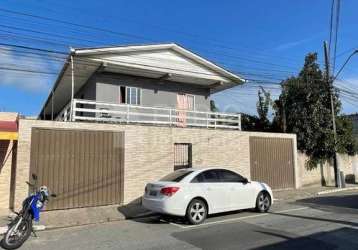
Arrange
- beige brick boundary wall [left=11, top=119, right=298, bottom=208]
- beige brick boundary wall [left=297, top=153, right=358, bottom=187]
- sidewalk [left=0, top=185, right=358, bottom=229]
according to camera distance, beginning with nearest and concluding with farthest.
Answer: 1. sidewalk [left=0, top=185, right=358, bottom=229]
2. beige brick boundary wall [left=11, top=119, right=298, bottom=208]
3. beige brick boundary wall [left=297, top=153, right=358, bottom=187]

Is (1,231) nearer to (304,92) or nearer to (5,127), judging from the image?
(5,127)

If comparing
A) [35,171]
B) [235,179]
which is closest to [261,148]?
[235,179]

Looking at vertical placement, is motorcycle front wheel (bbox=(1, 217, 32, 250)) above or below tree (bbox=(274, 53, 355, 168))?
below

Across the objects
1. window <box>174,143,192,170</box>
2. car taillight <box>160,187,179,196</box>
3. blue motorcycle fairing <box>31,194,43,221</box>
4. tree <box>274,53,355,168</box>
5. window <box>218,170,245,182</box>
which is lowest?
blue motorcycle fairing <box>31,194,43,221</box>

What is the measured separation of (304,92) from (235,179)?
14.0 meters

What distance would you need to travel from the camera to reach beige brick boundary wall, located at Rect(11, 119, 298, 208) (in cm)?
1318

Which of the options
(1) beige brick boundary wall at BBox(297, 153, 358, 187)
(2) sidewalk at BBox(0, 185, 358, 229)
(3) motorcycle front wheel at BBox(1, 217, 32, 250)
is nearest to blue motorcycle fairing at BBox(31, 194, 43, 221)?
(3) motorcycle front wheel at BBox(1, 217, 32, 250)

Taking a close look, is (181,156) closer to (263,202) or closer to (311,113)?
(263,202)

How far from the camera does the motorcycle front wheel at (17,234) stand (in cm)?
820

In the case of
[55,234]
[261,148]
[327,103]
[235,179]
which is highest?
[327,103]

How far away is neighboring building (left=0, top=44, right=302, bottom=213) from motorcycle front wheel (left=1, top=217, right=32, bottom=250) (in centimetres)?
447

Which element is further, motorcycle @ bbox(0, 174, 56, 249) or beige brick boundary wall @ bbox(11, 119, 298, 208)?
beige brick boundary wall @ bbox(11, 119, 298, 208)

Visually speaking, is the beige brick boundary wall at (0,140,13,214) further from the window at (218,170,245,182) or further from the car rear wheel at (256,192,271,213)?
the car rear wheel at (256,192,271,213)

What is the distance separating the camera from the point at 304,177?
884 inches
